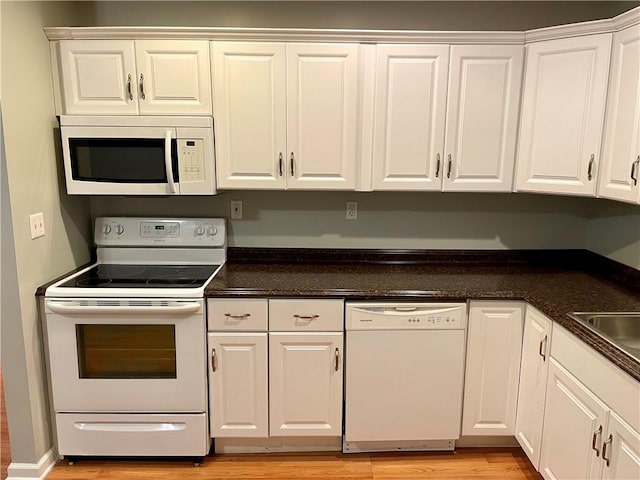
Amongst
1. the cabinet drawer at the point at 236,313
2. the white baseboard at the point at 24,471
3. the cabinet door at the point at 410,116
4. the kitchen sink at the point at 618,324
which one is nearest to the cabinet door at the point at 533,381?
the kitchen sink at the point at 618,324

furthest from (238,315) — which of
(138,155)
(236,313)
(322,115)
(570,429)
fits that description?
(570,429)

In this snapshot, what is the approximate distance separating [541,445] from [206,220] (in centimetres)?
202

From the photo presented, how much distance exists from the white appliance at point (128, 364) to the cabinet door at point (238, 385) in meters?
0.06

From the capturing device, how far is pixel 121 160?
2.31 m

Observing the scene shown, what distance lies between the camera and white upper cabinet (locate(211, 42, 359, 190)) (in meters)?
2.28

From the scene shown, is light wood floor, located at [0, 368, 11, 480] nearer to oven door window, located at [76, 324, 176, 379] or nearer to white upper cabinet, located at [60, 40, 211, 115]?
oven door window, located at [76, 324, 176, 379]

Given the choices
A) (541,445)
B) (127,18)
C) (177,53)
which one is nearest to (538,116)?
(541,445)

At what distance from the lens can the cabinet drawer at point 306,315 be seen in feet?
7.14

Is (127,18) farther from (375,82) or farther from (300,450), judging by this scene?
(300,450)

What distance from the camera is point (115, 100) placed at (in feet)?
7.51

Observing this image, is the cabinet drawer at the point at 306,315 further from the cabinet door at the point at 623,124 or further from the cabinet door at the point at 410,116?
the cabinet door at the point at 623,124

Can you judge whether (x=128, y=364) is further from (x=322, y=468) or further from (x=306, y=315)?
(x=322, y=468)

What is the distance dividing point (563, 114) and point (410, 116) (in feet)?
2.35

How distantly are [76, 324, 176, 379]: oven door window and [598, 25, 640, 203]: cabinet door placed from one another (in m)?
2.11
